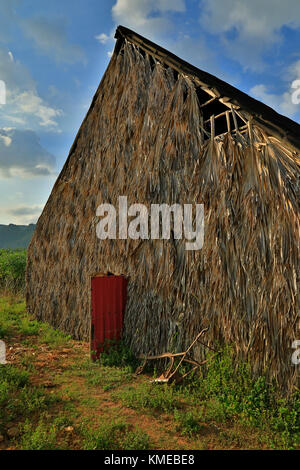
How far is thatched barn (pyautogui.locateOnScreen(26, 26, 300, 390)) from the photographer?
4.30 m

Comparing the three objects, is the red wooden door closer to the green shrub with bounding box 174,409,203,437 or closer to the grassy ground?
the grassy ground

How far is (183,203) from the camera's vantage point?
5.60 meters

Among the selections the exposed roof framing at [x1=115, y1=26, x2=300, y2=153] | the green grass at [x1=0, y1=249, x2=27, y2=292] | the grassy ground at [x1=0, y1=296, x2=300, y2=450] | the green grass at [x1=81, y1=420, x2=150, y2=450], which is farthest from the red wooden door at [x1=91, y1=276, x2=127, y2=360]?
the green grass at [x1=0, y1=249, x2=27, y2=292]

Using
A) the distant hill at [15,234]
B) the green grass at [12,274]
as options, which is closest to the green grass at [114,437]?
the green grass at [12,274]

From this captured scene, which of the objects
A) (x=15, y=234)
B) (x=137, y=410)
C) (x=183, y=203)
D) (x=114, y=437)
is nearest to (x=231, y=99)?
(x=183, y=203)

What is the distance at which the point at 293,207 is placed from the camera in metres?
4.14

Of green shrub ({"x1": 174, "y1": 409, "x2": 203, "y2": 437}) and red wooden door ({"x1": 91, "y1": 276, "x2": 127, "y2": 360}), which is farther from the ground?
red wooden door ({"x1": 91, "y1": 276, "x2": 127, "y2": 360})

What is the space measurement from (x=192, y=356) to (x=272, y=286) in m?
1.96

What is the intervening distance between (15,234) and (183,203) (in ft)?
321

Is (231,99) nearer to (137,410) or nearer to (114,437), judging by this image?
(137,410)

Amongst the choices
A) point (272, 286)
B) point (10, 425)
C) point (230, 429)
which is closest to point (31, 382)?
point (10, 425)

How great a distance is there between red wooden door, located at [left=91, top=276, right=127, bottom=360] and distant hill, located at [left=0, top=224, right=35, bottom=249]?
86.5 m

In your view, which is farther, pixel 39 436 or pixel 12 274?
pixel 12 274
